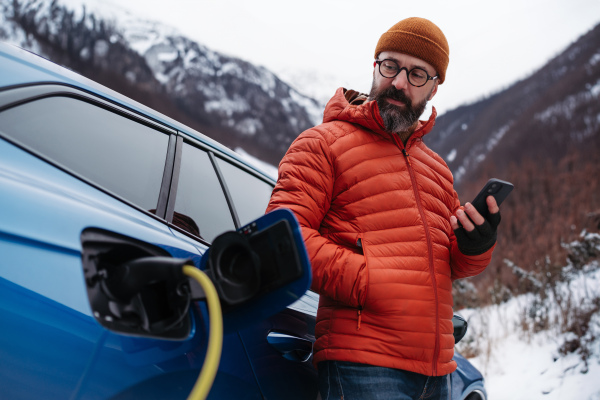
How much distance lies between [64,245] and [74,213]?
0.30 feet

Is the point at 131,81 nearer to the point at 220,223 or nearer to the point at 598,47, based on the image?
the point at 598,47

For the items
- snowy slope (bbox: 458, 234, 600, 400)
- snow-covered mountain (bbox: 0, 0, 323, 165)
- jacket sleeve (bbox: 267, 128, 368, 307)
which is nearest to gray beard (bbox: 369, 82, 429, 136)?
jacket sleeve (bbox: 267, 128, 368, 307)

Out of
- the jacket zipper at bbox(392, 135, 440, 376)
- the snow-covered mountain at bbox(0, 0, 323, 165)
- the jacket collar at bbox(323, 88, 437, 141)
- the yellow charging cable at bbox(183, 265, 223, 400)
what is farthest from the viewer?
the snow-covered mountain at bbox(0, 0, 323, 165)

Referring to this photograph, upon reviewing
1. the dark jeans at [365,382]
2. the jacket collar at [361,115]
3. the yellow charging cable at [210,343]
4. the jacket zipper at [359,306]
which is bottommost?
the yellow charging cable at [210,343]

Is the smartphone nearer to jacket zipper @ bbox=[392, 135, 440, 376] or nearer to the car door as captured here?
jacket zipper @ bbox=[392, 135, 440, 376]

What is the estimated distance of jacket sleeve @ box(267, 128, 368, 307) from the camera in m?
1.37

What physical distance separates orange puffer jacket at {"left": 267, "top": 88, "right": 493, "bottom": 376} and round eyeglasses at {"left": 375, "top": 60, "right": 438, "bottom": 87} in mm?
186

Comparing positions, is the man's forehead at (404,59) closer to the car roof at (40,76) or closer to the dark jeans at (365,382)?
the car roof at (40,76)

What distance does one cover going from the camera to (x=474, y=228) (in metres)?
1.59

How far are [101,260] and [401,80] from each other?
3.80 feet

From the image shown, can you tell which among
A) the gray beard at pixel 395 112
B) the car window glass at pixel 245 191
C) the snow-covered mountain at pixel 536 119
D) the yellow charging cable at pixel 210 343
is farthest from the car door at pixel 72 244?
the snow-covered mountain at pixel 536 119

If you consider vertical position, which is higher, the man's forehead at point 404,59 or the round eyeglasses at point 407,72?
the man's forehead at point 404,59

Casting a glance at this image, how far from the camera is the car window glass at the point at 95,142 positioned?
112 centimetres

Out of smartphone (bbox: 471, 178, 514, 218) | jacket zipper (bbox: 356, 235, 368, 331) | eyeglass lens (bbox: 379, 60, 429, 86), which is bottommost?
jacket zipper (bbox: 356, 235, 368, 331)
